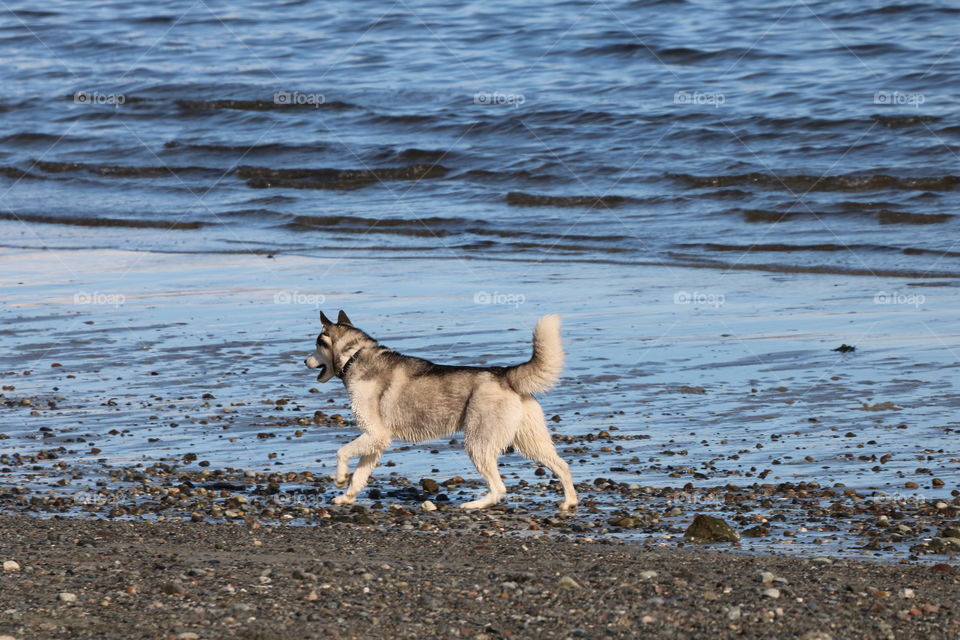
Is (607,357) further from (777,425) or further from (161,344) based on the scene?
(161,344)

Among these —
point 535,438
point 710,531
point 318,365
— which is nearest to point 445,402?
point 535,438

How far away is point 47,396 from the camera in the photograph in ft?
34.1

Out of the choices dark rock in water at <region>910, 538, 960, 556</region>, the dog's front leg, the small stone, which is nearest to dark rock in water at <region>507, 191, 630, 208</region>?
the dog's front leg

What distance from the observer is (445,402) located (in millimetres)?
8211

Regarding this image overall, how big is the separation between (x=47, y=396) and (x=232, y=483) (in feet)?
9.13

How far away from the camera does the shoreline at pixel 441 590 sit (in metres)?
5.32

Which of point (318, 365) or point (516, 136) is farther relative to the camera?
point (516, 136)

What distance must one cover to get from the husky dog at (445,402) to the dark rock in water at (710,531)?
944mm

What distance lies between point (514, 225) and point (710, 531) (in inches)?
448

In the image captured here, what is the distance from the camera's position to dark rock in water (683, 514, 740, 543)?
6.89 meters

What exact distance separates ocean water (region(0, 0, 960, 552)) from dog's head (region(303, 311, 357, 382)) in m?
0.63

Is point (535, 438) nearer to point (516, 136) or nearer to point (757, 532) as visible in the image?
point (757, 532)

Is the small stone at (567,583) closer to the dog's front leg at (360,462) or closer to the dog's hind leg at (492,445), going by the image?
the dog's hind leg at (492,445)

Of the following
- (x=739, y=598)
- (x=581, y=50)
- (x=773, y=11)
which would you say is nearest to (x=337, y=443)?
(x=739, y=598)
